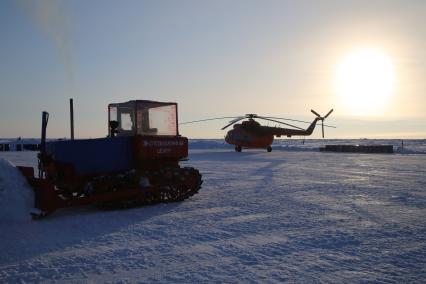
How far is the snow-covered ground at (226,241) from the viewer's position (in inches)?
181

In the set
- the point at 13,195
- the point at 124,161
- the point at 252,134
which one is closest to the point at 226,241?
the point at 124,161

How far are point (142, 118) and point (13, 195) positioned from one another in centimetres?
319

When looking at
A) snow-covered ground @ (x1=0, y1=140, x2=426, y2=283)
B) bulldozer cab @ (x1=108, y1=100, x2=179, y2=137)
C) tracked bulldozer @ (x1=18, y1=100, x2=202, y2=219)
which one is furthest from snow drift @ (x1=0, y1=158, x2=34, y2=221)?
bulldozer cab @ (x1=108, y1=100, x2=179, y2=137)

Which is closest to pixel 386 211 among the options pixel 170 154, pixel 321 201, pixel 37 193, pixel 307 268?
pixel 321 201

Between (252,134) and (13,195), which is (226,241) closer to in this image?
(13,195)

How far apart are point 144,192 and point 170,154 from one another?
1238mm

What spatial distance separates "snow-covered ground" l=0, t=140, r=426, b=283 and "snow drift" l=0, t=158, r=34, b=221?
0.07 feet

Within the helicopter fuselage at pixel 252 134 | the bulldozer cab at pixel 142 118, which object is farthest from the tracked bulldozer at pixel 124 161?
the helicopter fuselage at pixel 252 134

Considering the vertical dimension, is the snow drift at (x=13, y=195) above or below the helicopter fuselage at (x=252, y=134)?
below

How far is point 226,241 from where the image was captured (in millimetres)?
5945

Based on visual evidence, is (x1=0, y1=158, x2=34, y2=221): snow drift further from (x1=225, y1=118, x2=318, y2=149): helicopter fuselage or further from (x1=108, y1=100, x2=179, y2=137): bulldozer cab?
(x1=225, y1=118, x2=318, y2=149): helicopter fuselage

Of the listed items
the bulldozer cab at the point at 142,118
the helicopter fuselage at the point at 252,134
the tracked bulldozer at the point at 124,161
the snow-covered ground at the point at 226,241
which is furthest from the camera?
the helicopter fuselage at the point at 252,134

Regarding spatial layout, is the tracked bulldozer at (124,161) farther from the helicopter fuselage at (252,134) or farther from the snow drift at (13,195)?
the helicopter fuselage at (252,134)

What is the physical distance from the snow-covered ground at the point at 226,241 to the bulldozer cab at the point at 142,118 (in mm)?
1826
